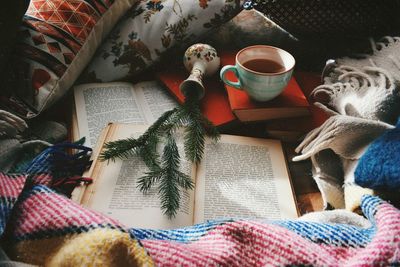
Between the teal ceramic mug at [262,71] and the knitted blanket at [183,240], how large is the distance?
0.95 feet

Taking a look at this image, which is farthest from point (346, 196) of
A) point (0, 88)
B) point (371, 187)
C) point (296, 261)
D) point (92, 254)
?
point (0, 88)

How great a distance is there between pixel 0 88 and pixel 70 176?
0.22 meters

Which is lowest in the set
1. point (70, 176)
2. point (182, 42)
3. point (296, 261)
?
point (70, 176)

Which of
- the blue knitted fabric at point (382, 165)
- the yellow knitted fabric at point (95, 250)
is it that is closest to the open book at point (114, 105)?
the yellow knitted fabric at point (95, 250)

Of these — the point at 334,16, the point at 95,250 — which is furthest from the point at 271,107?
the point at 95,250

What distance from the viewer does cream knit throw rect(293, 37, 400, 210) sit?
1.97 ft

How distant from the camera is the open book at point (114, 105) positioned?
0.75 m

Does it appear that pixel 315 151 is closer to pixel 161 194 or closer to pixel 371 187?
pixel 371 187

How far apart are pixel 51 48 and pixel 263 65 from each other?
42 cm

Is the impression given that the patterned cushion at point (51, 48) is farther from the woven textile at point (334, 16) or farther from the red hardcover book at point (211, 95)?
the woven textile at point (334, 16)

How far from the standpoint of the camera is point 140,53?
848mm

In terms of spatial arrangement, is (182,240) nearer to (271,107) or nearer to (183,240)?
(183,240)

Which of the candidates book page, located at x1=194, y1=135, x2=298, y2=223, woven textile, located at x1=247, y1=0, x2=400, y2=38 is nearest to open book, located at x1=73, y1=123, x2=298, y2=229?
book page, located at x1=194, y1=135, x2=298, y2=223

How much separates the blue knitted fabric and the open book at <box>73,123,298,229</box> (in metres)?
0.14
